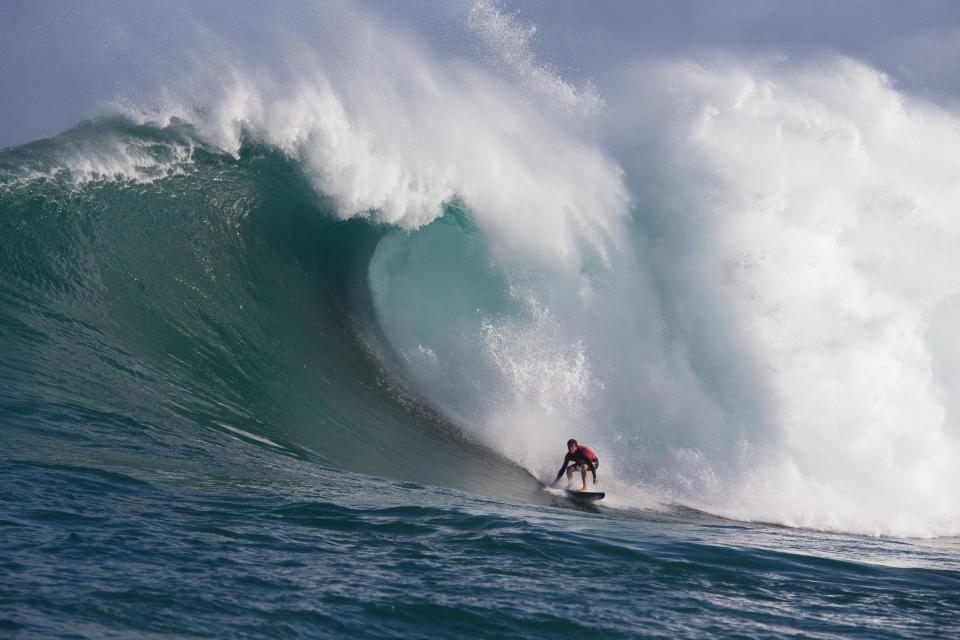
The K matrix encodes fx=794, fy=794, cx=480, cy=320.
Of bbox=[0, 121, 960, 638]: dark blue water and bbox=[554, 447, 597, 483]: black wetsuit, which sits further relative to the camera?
bbox=[554, 447, 597, 483]: black wetsuit

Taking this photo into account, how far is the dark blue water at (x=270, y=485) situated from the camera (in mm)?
4312

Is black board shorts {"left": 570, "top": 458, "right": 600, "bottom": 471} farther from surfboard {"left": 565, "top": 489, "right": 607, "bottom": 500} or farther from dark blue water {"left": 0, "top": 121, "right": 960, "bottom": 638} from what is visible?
dark blue water {"left": 0, "top": 121, "right": 960, "bottom": 638}

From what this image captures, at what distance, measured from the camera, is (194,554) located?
4.77 m

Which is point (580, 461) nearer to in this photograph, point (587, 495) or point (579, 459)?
point (579, 459)

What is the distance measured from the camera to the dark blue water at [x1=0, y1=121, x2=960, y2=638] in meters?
4.31

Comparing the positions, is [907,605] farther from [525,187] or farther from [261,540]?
[525,187]

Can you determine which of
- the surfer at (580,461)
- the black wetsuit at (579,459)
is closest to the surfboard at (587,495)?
the surfer at (580,461)

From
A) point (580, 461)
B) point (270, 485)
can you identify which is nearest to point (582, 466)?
point (580, 461)

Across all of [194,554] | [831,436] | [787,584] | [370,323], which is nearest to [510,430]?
[370,323]

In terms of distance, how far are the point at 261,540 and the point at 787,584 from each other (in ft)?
11.7

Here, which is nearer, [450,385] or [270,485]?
[270,485]

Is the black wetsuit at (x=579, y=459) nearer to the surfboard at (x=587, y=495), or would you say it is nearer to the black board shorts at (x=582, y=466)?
the black board shorts at (x=582, y=466)

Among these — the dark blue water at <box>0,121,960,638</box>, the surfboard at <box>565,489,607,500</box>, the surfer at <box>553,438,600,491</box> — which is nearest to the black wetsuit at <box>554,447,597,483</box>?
the surfer at <box>553,438,600,491</box>

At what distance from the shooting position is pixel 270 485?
267 inches
